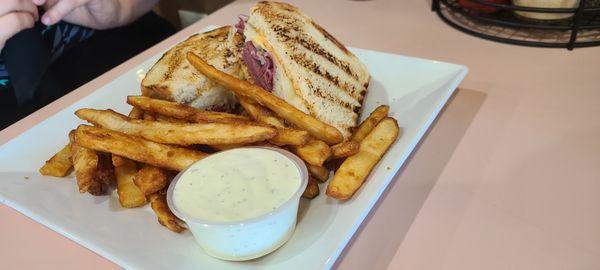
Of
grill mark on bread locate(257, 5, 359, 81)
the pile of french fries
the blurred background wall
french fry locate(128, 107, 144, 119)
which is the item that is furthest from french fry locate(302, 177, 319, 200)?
the blurred background wall

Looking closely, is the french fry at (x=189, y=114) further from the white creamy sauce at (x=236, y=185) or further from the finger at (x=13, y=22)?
the finger at (x=13, y=22)

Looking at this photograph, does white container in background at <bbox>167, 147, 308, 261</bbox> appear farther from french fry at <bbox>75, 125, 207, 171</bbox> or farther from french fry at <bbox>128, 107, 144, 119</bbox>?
french fry at <bbox>128, 107, 144, 119</bbox>

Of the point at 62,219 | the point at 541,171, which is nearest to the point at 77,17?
the point at 62,219

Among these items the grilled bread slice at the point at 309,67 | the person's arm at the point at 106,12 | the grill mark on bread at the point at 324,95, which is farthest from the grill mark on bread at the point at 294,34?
the person's arm at the point at 106,12

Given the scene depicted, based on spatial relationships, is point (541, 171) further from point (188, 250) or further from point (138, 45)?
point (138, 45)

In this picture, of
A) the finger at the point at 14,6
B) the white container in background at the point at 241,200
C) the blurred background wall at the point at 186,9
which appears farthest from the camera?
the blurred background wall at the point at 186,9

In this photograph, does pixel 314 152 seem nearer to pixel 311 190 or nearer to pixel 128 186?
pixel 311 190
